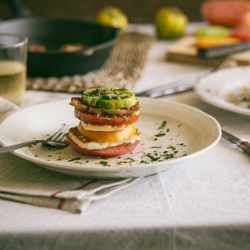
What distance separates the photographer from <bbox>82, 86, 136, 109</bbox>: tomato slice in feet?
2.70

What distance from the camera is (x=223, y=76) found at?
54.0 inches

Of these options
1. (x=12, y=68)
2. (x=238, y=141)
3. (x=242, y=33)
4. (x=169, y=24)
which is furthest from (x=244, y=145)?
(x=169, y=24)

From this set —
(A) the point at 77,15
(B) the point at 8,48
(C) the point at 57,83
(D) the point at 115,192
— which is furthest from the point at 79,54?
(A) the point at 77,15

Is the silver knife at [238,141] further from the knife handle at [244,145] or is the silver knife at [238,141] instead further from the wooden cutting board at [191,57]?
the wooden cutting board at [191,57]

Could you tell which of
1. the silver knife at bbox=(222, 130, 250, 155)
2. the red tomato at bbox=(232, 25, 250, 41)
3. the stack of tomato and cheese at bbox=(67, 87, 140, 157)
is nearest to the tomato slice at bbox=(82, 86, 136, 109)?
the stack of tomato and cheese at bbox=(67, 87, 140, 157)

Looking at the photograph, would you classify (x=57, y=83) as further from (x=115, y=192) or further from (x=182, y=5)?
(x=182, y=5)

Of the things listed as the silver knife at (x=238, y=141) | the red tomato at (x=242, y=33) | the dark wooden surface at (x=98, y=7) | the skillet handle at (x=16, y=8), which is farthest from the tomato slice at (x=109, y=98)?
the dark wooden surface at (x=98, y=7)

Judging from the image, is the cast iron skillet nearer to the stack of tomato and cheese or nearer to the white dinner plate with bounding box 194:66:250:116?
the white dinner plate with bounding box 194:66:250:116

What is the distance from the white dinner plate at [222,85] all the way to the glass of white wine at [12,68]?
0.50 m

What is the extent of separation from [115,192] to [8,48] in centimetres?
62

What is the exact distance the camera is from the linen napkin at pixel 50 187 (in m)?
0.71

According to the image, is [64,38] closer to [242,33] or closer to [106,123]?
[242,33]

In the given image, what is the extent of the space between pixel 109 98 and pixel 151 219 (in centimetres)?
26

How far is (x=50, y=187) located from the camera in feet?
2.49
